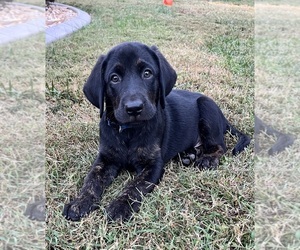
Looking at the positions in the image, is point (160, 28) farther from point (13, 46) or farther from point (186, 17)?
point (13, 46)

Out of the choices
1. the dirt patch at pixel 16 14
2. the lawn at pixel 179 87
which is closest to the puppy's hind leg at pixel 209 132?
the lawn at pixel 179 87

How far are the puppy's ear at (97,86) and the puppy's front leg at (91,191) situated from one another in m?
0.29

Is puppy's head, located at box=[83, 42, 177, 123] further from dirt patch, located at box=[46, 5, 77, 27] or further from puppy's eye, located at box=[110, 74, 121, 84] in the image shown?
dirt patch, located at box=[46, 5, 77, 27]

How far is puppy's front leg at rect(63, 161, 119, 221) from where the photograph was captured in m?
1.79

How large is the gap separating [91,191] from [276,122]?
895 millimetres

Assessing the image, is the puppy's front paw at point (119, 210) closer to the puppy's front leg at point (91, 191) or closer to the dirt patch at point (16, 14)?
the puppy's front leg at point (91, 191)

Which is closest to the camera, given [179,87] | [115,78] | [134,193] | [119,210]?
[119,210]

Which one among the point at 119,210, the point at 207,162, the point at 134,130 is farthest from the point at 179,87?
the point at 119,210

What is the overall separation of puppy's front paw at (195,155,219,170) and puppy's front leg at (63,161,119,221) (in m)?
0.48

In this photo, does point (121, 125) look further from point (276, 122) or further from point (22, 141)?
point (276, 122)

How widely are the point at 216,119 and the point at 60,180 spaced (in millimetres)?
1031

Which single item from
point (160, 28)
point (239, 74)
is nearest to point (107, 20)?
point (160, 28)

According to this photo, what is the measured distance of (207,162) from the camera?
2297 millimetres

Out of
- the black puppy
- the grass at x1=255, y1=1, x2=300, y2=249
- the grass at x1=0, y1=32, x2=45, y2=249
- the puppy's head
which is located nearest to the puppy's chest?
the black puppy
